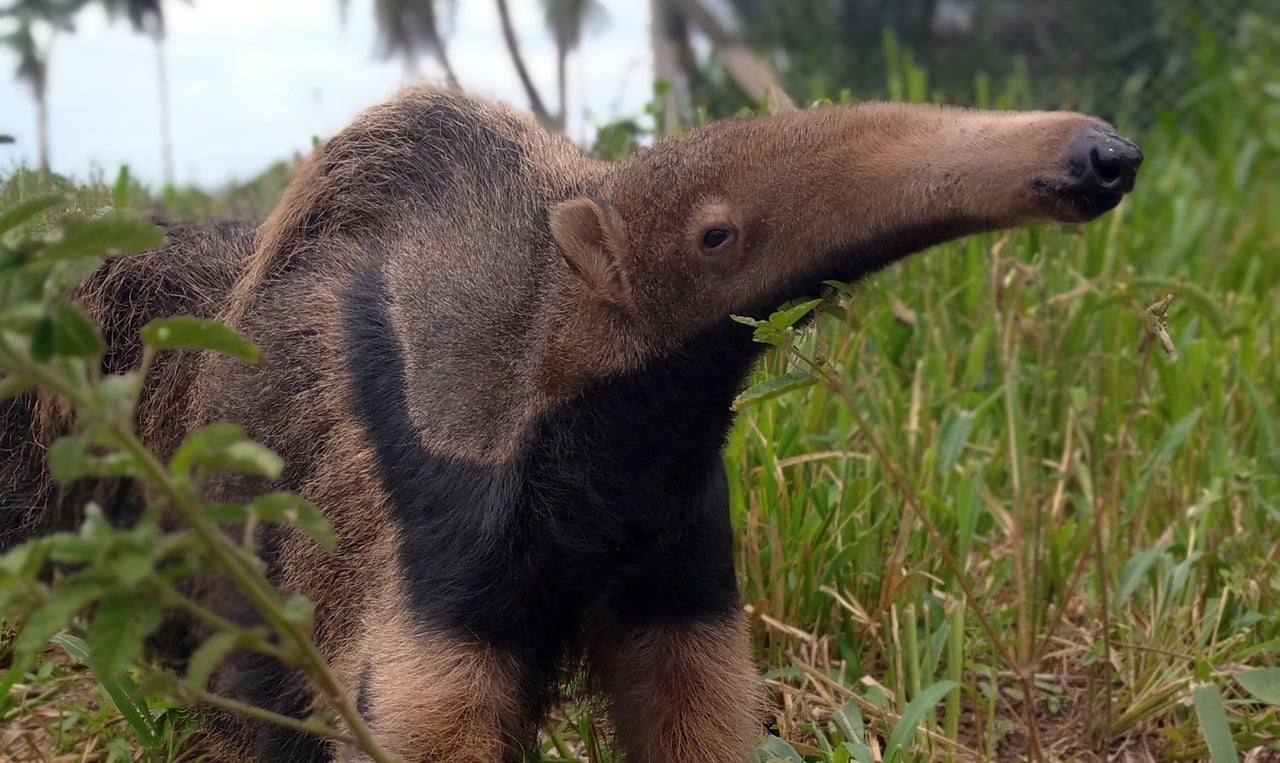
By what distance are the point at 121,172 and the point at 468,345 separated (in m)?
3.09

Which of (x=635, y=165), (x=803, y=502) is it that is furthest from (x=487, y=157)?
(x=803, y=502)

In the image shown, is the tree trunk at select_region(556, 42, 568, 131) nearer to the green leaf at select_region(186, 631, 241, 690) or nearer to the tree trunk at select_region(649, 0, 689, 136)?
the tree trunk at select_region(649, 0, 689, 136)

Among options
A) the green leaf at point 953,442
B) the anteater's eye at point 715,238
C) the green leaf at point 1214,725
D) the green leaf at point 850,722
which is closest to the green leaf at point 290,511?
the anteater's eye at point 715,238

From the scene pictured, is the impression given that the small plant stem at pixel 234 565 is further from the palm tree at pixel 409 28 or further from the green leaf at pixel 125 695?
the palm tree at pixel 409 28

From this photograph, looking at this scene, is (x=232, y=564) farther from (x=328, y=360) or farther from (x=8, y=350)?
(x=328, y=360)

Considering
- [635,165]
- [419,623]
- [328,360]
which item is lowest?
[419,623]

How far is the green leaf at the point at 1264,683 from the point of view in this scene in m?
2.90

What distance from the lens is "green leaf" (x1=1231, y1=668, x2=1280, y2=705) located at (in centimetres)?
290

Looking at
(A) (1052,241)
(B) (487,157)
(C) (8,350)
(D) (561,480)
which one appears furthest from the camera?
(A) (1052,241)

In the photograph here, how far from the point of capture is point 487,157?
9.38 feet

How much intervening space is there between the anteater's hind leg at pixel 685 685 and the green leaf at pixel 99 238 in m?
1.33

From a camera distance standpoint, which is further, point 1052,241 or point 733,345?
point 1052,241

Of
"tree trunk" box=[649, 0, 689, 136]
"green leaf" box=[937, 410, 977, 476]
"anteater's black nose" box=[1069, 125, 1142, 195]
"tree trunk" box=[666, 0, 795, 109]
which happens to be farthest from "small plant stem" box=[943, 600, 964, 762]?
"tree trunk" box=[666, 0, 795, 109]

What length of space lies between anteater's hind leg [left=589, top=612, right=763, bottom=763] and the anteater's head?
2.04ft
